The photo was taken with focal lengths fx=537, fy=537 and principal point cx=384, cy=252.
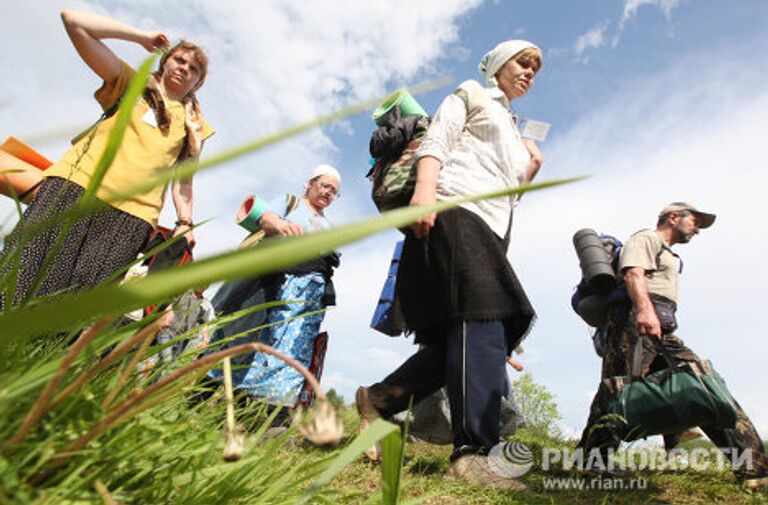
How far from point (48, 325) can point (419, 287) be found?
223 centimetres

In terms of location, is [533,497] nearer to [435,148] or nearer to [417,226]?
[417,226]

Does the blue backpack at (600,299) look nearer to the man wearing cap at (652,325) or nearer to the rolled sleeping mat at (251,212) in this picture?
the man wearing cap at (652,325)

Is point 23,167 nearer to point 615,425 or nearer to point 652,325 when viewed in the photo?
point 615,425

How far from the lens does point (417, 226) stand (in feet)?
7.34

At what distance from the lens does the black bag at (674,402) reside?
2.70 metres

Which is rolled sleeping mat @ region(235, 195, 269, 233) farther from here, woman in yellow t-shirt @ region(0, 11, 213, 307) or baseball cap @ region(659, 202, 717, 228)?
baseball cap @ region(659, 202, 717, 228)

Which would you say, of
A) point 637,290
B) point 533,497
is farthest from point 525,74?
point 533,497

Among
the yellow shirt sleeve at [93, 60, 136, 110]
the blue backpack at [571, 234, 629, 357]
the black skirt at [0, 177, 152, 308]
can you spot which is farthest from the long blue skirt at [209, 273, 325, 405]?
the blue backpack at [571, 234, 629, 357]

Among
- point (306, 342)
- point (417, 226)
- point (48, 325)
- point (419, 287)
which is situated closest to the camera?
point (48, 325)

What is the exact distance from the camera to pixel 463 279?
2.22 m

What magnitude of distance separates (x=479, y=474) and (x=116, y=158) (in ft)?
6.39

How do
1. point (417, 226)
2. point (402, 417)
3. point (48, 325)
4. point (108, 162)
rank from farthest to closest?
point (402, 417) → point (417, 226) → point (108, 162) → point (48, 325)

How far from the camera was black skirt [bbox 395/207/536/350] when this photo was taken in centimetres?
219

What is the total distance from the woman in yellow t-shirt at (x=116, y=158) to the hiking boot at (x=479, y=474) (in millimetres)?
1459
